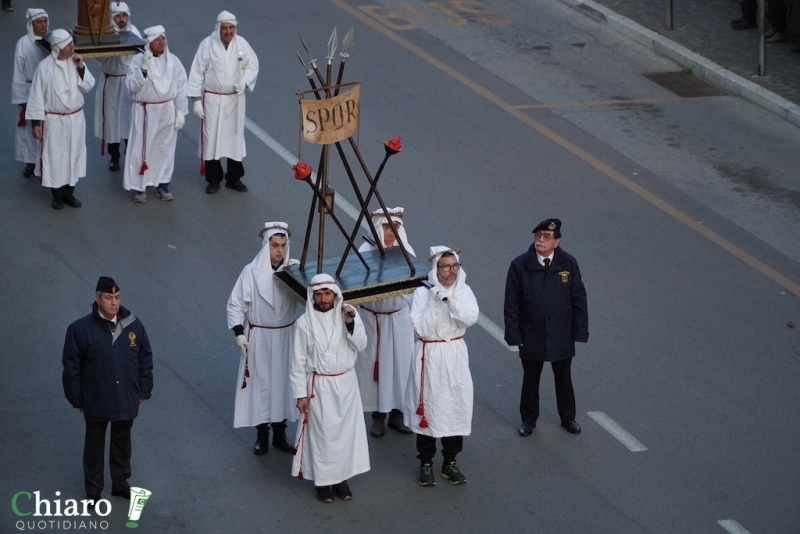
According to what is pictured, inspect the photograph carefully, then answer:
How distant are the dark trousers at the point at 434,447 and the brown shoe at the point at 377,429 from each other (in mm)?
717

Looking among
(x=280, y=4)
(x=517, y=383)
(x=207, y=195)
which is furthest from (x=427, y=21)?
(x=517, y=383)

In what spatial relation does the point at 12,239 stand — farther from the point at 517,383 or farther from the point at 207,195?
the point at 517,383

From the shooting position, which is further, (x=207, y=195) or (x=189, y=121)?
(x=189, y=121)

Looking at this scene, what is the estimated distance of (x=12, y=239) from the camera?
40.9 ft

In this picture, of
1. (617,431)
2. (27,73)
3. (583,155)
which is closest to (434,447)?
(617,431)

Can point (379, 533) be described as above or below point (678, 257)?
below

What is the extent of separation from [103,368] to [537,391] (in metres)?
3.36

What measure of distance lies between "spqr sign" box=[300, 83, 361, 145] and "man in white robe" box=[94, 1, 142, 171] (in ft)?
19.8

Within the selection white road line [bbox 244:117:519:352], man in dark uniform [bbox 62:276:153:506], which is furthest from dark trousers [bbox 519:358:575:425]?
man in dark uniform [bbox 62:276:153:506]

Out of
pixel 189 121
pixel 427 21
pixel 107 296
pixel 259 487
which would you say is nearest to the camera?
pixel 107 296

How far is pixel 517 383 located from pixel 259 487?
260 cm

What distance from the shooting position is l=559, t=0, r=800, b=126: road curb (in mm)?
16297

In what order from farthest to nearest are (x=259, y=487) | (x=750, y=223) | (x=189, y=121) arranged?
(x=189, y=121), (x=750, y=223), (x=259, y=487)

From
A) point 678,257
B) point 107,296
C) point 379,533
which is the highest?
point 107,296
